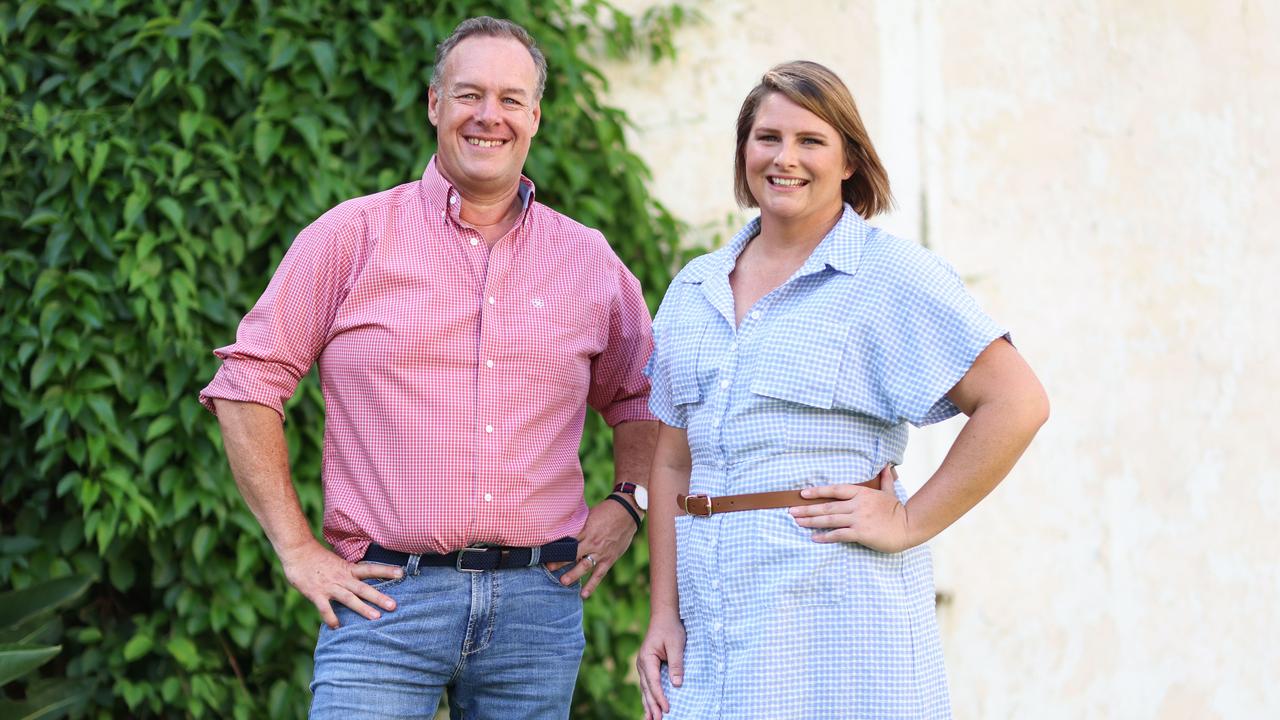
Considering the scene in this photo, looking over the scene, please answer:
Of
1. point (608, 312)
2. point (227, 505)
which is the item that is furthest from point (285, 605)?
point (608, 312)

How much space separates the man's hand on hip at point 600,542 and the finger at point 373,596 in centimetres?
33

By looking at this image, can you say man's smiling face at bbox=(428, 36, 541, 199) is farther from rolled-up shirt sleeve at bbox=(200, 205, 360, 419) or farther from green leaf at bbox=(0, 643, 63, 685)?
green leaf at bbox=(0, 643, 63, 685)

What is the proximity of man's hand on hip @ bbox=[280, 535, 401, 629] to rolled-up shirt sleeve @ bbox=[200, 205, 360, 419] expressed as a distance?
280 mm

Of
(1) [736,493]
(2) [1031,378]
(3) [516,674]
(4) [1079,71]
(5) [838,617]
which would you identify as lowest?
(3) [516,674]

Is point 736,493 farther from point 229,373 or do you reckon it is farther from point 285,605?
point 285,605

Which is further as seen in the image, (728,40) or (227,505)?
(728,40)

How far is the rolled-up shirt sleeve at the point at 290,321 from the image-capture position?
249 cm

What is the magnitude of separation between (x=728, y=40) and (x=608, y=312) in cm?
176

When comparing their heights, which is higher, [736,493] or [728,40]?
[728,40]

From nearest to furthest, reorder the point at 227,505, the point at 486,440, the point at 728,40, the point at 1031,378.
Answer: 1. the point at 1031,378
2. the point at 486,440
3. the point at 227,505
4. the point at 728,40

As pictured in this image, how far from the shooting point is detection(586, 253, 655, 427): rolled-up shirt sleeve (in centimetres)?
281

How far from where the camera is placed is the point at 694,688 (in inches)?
86.5

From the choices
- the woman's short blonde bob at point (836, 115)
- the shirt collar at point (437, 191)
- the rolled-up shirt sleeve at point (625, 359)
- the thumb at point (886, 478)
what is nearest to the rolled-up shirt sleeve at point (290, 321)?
the shirt collar at point (437, 191)

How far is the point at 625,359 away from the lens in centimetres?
284
